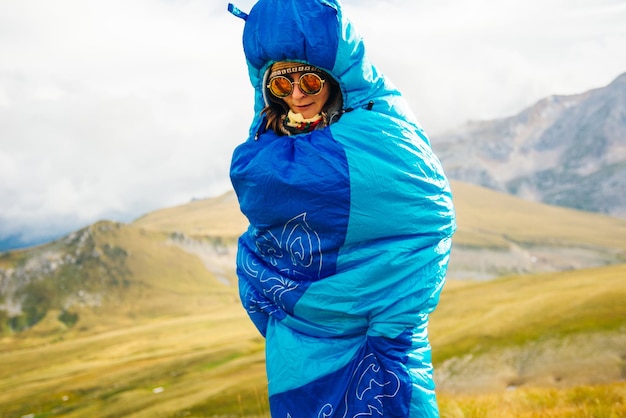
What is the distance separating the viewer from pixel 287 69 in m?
4.80

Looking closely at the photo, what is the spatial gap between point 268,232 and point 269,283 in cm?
46

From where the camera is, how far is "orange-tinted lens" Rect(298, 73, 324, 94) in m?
4.71

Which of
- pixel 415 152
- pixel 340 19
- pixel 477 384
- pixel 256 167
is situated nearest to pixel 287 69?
pixel 340 19

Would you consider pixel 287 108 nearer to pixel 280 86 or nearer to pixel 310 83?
pixel 280 86

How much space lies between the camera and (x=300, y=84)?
4770 millimetres

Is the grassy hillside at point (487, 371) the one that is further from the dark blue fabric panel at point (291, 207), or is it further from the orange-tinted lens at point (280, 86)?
the orange-tinted lens at point (280, 86)

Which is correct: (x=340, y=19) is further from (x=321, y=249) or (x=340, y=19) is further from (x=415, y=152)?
(x=321, y=249)

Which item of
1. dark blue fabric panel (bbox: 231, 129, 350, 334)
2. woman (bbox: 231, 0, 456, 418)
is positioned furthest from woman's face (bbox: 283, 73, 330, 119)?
dark blue fabric panel (bbox: 231, 129, 350, 334)

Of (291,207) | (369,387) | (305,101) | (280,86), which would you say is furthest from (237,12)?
(369,387)

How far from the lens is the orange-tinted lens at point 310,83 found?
15.4 ft

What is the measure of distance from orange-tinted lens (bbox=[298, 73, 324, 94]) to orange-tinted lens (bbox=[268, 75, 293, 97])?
124mm

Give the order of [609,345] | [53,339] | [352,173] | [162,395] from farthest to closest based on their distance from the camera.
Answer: [53,339] < [162,395] < [609,345] < [352,173]

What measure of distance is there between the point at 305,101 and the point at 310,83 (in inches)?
8.6

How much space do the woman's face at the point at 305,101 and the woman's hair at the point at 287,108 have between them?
5cm
